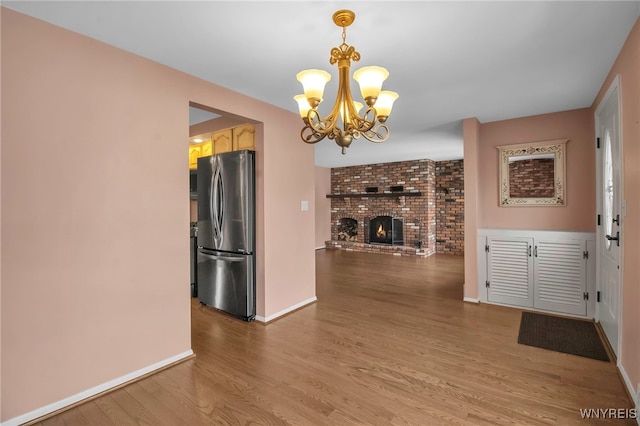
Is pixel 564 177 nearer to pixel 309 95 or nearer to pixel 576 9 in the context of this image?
pixel 576 9

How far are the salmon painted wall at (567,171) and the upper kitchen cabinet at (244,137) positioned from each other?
2972mm

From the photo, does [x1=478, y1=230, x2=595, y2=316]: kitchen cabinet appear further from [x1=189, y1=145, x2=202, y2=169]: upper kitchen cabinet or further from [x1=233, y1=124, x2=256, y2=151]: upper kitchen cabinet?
[x1=189, y1=145, x2=202, y2=169]: upper kitchen cabinet

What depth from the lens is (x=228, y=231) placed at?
134 inches

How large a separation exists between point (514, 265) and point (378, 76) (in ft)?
10.6

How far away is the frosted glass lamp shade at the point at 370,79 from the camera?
5.43 ft

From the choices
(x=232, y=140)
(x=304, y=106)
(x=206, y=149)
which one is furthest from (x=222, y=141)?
(x=304, y=106)

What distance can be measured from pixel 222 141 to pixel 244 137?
43 centimetres

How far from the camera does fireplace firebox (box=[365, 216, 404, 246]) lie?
7945 millimetres

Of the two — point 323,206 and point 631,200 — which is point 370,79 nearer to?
point 631,200

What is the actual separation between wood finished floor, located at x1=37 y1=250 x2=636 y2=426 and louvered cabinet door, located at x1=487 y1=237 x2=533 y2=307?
9.6 inches

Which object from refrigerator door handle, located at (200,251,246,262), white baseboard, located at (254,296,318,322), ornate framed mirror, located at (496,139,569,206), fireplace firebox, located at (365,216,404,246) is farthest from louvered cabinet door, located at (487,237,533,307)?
fireplace firebox, located at (365,216,404,246)

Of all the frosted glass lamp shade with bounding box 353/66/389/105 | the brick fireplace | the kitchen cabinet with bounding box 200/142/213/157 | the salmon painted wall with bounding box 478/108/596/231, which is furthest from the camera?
the brick fireplace

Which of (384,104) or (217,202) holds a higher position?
(384,104)

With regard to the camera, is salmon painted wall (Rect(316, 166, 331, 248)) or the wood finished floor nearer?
the wood finished floor
